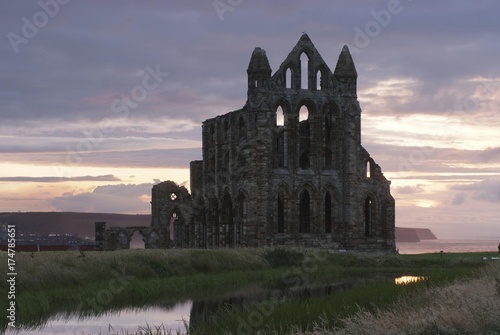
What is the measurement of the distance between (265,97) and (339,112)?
21.0 feet

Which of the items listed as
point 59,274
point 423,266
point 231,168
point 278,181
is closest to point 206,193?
Result: point 231,168

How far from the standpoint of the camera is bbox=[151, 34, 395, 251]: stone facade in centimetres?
5678

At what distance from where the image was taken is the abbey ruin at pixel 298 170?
186 feet

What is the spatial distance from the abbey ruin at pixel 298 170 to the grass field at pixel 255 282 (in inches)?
277

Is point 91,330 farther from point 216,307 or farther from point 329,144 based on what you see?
point 329,144

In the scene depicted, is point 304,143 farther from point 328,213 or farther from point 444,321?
point 444,321

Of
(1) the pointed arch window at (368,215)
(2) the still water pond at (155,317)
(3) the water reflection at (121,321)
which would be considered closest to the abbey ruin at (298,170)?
(1) the pointed arch window at (368,215)

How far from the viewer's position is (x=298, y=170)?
58.6 metres

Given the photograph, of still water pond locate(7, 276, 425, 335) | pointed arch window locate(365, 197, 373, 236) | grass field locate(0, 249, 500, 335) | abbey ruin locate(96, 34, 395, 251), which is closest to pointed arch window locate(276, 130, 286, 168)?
abbey ruin locate(96, 34, 395, 251)

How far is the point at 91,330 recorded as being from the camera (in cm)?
2344

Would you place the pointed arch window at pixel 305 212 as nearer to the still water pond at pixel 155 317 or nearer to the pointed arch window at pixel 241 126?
the pointed arch window at pixel 241 126

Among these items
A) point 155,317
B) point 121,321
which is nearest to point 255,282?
point 155,317

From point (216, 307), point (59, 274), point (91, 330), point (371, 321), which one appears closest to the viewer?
point (371, 321)

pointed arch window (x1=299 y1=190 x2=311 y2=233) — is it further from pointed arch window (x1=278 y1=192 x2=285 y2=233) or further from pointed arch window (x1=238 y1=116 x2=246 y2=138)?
pointed arch window (x1=238 y1=116 x2=246 y2=138)
